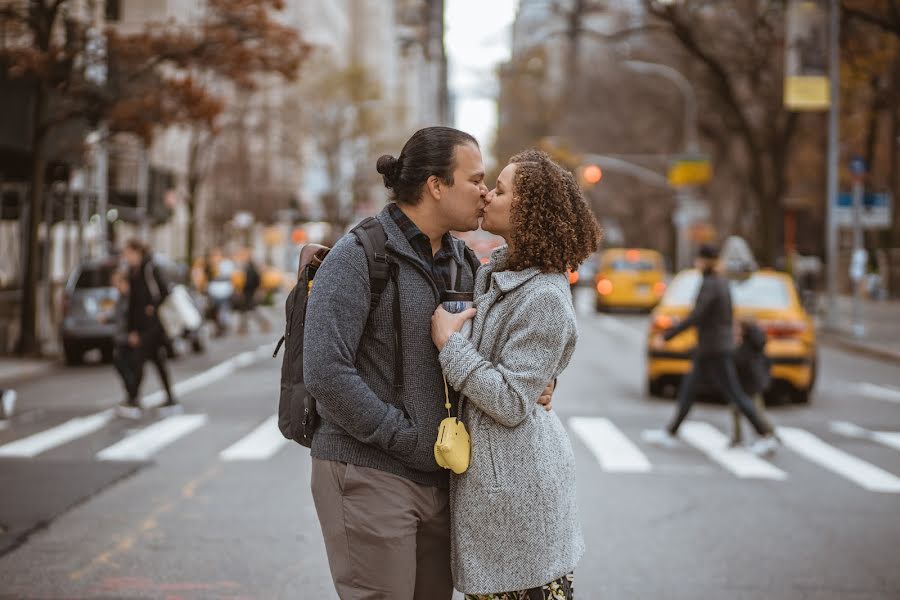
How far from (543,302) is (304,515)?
5.12m

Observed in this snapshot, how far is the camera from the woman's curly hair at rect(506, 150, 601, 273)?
3.40 m

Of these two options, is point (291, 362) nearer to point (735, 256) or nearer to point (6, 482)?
point (6, 482)

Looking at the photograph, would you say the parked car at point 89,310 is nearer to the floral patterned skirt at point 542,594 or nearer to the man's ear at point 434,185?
the man's ear at point 434,185

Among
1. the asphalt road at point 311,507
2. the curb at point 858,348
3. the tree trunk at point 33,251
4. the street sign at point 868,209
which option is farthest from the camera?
the street sign at point 868,209

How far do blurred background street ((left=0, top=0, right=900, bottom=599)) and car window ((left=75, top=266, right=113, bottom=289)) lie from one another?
0.16ft

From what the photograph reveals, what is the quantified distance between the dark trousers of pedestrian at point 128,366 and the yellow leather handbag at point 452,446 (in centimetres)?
1050

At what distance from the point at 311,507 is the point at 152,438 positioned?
397cm

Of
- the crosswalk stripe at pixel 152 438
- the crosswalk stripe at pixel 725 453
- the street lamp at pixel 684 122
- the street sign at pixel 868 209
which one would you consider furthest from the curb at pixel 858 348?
the street lamp at pixel 684 122

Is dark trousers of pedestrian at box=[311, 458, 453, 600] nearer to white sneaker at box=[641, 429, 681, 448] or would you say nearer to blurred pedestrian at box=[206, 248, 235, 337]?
A: white sneaker at box=[641, 429, 681, 448]

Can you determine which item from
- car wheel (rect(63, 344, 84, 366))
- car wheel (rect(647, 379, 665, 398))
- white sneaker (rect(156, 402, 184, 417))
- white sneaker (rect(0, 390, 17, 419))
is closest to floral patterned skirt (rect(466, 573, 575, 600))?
white sneaker (rect(0, 390, 17, 419))

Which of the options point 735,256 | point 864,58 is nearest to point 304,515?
point 735,256

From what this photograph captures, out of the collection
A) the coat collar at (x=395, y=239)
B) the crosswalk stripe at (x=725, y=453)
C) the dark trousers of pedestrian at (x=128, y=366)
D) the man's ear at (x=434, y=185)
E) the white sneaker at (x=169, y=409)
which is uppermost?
the man's ear at (x=434, y=185)

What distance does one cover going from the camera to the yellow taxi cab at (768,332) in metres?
14.7

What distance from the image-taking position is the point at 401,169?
354 centimetres
